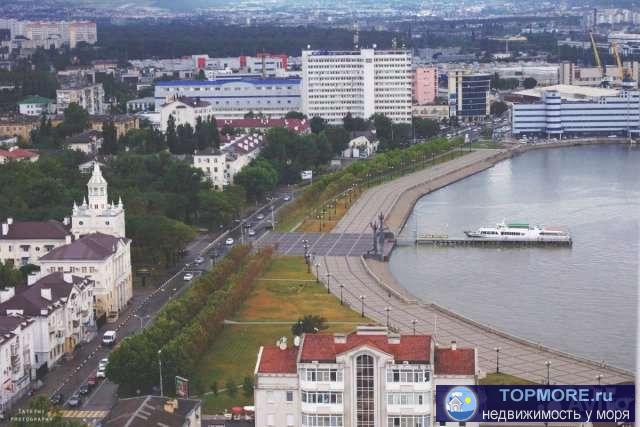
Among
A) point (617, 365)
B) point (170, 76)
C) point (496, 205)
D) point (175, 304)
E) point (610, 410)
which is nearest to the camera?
point (610, 410)

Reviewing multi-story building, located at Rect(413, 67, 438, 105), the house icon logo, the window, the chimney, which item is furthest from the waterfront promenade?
multi-story building, located at Rect(413, 67, 438, 105)

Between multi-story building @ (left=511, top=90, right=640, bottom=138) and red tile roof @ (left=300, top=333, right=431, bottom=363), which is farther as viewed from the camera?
multi-story building @ (left=511, top=90, right=640, bottom=138)

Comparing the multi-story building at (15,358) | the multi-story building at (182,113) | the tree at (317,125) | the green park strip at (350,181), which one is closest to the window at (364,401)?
the multi-story building at (15,358)

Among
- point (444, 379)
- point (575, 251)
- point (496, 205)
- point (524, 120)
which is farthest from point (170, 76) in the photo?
point (444, 379)

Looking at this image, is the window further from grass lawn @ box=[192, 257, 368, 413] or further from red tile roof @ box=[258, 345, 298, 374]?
grass lawn @ box=[192, 257, 368, 413]

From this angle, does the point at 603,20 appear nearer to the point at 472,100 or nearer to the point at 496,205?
the point at 472,100

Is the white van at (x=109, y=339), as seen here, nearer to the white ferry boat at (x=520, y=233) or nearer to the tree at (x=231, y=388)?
Result: the tree at (x=231, y=388)
